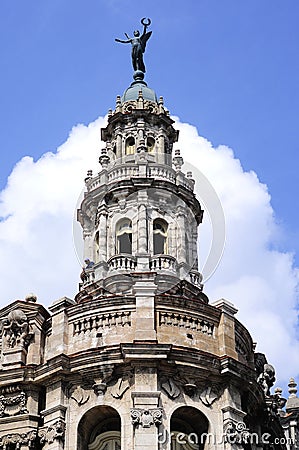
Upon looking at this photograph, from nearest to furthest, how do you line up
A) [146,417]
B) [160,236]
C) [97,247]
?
[146,417] < [160,236] < [97,247]

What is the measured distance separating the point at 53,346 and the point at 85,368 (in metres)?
1.76

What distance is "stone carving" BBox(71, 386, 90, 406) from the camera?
29.3m

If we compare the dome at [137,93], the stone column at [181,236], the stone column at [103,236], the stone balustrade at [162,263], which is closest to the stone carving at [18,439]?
the stone balustrade at [162,263]

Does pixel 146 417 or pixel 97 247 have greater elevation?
pixel 97 247

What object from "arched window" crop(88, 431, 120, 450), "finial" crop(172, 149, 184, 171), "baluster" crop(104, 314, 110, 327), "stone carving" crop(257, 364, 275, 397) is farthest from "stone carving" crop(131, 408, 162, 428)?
"finial" crop(172, 149, 184, 171)

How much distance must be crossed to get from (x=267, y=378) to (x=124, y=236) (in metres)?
10.6

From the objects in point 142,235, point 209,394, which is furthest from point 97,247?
point 209,394

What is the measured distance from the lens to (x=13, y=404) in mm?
30156

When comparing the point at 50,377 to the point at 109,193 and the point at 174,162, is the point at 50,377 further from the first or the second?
the point at 174,162

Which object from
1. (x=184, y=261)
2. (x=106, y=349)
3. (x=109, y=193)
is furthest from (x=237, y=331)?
(x=109, y=193)

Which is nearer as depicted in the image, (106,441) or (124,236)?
(106,441)

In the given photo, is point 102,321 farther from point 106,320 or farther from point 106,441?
point 106,441

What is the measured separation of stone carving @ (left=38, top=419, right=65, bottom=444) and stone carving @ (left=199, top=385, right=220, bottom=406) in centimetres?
471

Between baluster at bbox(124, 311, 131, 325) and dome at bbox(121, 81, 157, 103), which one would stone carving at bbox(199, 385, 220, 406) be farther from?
dome at bbox(121, 81, 157, 103)
